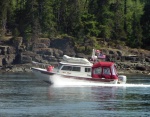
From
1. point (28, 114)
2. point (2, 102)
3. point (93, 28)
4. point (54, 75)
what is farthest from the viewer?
point (93, 28)

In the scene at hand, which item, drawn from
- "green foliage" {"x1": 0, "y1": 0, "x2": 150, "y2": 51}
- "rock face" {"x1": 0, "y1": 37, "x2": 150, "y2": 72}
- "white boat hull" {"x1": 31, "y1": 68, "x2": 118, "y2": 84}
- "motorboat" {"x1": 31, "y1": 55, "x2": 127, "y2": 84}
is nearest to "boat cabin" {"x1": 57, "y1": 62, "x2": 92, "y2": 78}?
"motorboat" {"x1": 31, "y1": 55, "x2": 127, "y2": 84}

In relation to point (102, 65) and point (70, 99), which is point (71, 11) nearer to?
point (102, 65)

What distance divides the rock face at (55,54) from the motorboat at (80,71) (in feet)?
170

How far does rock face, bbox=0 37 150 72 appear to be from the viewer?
378ft

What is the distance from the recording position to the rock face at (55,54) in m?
115

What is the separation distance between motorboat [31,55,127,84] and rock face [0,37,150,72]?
51.8 m

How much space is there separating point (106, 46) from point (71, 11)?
12934 millimetres

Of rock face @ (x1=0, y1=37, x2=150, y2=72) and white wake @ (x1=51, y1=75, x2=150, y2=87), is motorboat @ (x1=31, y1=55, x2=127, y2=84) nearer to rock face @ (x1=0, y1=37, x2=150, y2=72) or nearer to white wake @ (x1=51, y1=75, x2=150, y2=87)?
white wake @ (x1=51, y1=75, x2=150, y2=87)

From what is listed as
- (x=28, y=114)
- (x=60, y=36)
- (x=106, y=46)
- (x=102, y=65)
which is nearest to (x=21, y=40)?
(x=60, y=36)

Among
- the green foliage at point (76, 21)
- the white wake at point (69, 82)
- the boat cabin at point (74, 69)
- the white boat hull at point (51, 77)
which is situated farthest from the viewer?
the green foliage at point (76, 21)

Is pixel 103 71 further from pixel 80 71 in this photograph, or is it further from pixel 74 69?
pixel 74 69

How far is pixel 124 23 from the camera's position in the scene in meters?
137

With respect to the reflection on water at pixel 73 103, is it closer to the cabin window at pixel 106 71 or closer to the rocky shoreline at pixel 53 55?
the cabin window at pixel 106 71

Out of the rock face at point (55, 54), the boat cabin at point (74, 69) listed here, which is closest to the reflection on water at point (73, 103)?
the boat cabin at point (74, 69)
